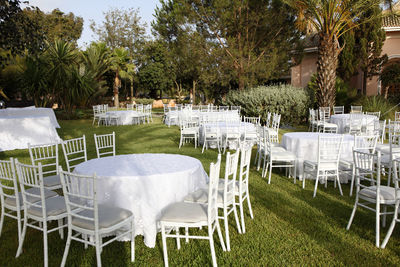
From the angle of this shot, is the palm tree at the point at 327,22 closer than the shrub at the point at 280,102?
Yes

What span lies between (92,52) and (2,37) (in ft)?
58.7

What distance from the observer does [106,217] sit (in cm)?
277

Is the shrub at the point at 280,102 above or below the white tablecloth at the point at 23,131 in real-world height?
above

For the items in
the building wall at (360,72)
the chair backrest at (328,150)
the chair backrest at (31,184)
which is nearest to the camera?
the chair backrest at (31,184)

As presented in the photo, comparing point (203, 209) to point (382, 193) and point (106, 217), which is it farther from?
point (382, 193)

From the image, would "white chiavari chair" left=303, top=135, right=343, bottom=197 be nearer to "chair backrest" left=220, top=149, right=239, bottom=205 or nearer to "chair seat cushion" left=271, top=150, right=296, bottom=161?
"chair seat cushion" left=271, top=150, right=296, bottom=161

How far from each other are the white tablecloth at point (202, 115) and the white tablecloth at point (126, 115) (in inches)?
72.7

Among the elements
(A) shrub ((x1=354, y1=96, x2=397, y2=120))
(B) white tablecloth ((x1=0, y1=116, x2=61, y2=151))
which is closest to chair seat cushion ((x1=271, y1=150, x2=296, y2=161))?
(B) white tablecloth ((x1=0, y1=116, x2=61, y2=151))

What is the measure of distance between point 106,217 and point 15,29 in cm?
471

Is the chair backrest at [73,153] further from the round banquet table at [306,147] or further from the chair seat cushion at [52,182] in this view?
the round banquet table at [306,147]

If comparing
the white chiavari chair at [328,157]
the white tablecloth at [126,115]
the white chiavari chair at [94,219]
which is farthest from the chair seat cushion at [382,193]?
the white tablecloth at [126,115]

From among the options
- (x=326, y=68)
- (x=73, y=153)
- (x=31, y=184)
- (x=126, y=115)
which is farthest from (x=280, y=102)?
(x=31, y=184)

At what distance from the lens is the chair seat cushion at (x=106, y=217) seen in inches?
105

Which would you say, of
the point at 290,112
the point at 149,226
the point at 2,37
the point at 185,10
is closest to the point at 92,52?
the point at 185,10
